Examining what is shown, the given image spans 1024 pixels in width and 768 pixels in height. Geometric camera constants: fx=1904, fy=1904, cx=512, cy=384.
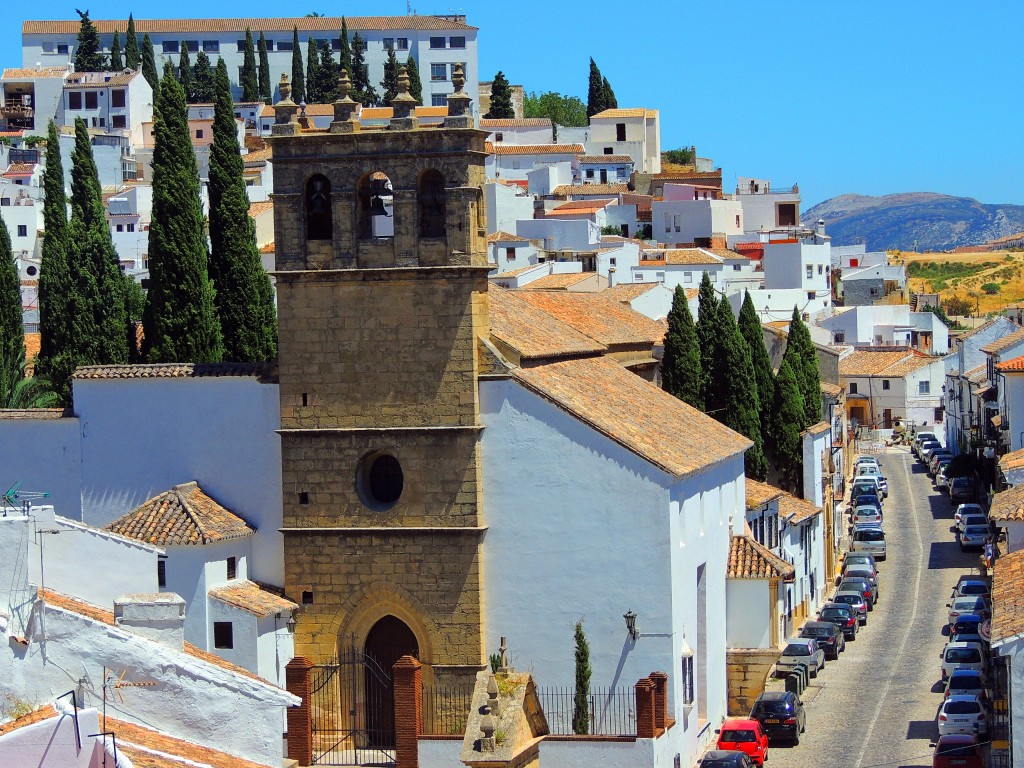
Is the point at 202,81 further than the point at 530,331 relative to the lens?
Yes

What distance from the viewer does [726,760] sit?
36.1 m

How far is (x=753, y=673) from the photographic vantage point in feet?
144

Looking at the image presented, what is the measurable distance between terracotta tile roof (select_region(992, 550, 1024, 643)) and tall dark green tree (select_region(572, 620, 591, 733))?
792 centimetres

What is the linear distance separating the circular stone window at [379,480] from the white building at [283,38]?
118944 millimetres

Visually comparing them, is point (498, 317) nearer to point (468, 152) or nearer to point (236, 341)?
point (468, 152)

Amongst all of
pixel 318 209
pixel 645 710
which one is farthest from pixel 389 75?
pixel 645 710

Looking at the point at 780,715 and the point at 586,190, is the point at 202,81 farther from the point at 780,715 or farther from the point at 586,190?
the point at 780,715

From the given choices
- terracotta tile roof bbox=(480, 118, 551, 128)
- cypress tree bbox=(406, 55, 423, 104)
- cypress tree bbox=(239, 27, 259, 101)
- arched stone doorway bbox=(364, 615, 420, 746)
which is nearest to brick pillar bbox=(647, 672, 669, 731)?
arched stone doorway bbox=(364, 615, 420, 746)

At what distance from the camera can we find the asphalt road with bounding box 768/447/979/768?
3900 centimetres

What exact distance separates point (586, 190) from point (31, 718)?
112177 millimetres

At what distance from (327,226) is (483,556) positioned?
7.61 meters

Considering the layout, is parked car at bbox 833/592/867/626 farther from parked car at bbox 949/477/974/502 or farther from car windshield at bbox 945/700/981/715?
parked car at bbox 949/477/974/502

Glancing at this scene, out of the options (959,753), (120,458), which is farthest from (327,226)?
(959,753)

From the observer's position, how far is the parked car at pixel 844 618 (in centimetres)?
5138
